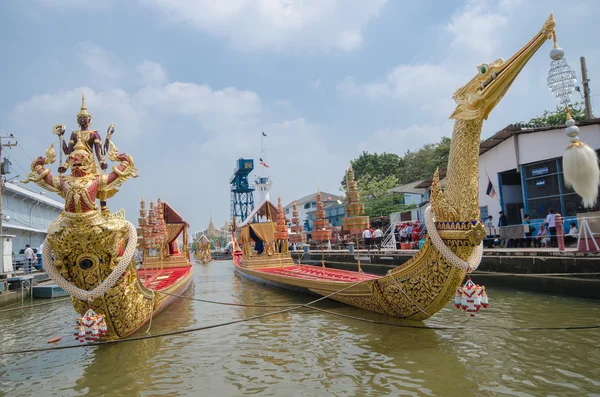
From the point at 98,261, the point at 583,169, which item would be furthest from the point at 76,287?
the point at 583,169

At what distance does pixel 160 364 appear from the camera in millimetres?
4891

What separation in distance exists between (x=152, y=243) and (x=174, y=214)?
477cm

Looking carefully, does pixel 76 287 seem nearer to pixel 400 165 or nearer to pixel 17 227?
pixel 17 227

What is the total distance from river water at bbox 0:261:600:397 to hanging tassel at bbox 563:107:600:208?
74.8 inches

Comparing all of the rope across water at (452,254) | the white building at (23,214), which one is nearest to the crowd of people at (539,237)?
the rope across water at (452,254)

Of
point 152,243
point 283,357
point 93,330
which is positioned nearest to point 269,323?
point 283,357

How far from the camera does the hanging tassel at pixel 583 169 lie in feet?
13.2

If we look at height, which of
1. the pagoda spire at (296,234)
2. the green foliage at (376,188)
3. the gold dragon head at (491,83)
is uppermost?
the green foliage at (376,188)

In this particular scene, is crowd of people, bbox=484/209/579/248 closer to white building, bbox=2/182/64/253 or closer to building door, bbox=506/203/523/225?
building door, bbox=506/203/523/225

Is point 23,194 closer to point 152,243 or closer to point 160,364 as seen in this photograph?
point 152,243

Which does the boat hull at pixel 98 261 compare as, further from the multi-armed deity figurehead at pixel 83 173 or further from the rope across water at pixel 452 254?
the rope across water at pixel 452 254

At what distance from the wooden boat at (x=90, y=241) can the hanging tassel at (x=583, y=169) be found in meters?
5.69

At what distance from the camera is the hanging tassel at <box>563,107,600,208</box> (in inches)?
159

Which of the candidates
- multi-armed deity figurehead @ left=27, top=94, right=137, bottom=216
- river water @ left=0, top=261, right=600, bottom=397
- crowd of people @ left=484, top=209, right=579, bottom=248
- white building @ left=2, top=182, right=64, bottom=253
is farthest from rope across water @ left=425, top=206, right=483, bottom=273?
white building @ left=2, top=182, right=64, bottom=253
